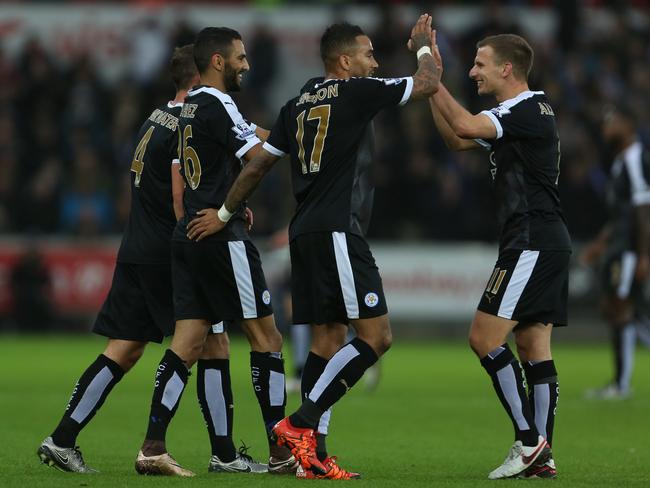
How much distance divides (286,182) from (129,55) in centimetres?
415

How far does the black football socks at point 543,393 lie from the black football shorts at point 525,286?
1.05ft

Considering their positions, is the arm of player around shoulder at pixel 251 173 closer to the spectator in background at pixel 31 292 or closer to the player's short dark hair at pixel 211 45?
the player's short dark hair at pixel 211 45

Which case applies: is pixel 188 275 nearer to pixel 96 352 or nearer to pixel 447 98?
pixel 447 98

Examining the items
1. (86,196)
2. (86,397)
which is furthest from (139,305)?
(86,196)

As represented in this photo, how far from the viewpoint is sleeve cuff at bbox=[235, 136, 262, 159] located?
315 inches

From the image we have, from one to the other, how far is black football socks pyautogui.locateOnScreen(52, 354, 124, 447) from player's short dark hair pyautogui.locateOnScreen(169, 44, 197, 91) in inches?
70.5

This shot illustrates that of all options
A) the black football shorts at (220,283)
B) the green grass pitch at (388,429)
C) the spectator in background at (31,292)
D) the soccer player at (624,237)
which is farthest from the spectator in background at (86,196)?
the black football shorts at (220,283)

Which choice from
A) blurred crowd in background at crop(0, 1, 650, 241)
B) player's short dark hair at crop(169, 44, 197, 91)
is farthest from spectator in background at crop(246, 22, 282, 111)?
player's short dark hair at crop(169, 44, 197, 91)

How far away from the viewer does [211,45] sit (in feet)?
26.7

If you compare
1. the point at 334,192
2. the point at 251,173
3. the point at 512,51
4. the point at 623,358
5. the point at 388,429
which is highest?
the point at 512,51

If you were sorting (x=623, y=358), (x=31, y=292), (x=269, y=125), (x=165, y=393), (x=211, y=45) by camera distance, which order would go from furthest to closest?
(x=269, y=125)
(x=31, y=292)
(x=623, y=358)
(x=211, y=45)
(x=165, y=393)

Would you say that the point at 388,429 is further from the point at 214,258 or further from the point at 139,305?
the point at 214,258

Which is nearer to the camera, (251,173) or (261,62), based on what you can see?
(251,173)

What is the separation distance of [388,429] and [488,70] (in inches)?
146
